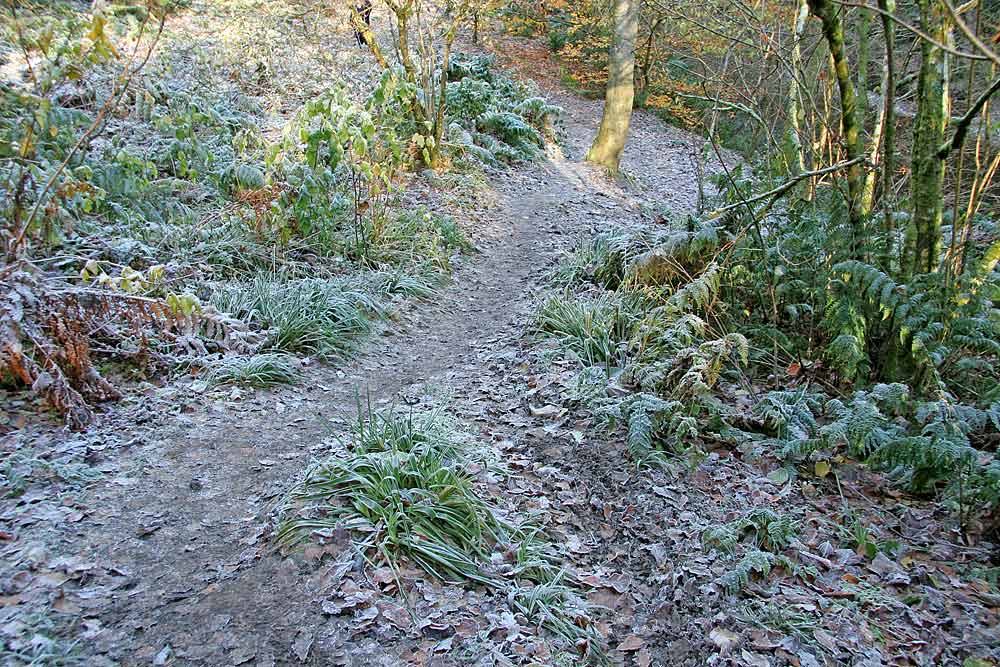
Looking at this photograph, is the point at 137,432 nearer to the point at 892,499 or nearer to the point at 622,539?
the point at 622,539

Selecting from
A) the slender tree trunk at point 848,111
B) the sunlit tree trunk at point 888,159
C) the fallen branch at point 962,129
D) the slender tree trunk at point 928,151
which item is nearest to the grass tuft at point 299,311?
the slender tree trunk at point 848,111

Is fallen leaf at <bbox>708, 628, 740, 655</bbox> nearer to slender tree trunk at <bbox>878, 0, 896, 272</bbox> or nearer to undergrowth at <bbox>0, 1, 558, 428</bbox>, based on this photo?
slender tree trunk at <bbox>878, 0, 896, 272</bbox>

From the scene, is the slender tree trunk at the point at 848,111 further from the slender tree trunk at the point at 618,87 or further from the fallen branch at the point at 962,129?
the slender tree trunk at the point at 618,87

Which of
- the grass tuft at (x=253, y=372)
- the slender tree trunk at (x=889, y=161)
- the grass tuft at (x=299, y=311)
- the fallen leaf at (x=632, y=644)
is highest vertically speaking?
the slender tree trunk at (x=889, y=161)

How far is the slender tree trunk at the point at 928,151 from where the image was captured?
4055mm

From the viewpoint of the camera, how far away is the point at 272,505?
3.53 meters

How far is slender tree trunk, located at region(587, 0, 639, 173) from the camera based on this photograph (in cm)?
1152

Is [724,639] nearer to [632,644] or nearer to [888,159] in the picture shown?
[632,644]

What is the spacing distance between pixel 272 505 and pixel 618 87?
10.5 metres

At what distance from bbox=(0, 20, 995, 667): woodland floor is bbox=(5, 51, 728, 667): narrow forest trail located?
0.01 metres

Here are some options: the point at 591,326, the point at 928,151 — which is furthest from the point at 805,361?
the point at 591,326

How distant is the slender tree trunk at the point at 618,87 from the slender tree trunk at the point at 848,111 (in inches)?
296

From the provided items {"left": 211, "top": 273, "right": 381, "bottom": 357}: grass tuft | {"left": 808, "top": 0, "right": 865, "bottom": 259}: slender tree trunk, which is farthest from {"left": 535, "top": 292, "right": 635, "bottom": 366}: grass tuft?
{"left": 808, "top": 0, "right": 865, "bottom": 259}: slender tree trunk

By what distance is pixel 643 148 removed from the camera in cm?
1653
